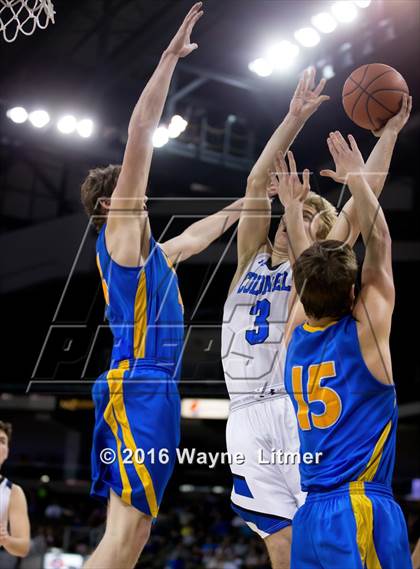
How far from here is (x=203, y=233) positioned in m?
4.48

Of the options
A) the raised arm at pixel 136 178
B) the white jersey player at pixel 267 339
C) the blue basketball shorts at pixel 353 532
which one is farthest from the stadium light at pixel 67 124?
the blue basketball shorts at pixel 353 532

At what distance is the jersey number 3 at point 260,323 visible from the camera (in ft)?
13.5

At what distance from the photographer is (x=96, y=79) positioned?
645 centimetres

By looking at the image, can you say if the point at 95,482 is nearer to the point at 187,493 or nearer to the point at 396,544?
the point at 396,544

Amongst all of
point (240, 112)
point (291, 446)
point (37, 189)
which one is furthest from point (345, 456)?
point (37, 189)

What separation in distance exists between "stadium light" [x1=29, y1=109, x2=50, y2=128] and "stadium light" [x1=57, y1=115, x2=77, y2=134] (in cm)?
14

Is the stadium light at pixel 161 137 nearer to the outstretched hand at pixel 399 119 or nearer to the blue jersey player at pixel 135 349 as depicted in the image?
the blue jersey player at pixel 135 349

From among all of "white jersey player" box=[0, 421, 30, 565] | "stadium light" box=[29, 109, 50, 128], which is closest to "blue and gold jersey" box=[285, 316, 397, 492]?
"white jersey player" box=[0, 421, 30, 565]

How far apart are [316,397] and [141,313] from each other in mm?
1137

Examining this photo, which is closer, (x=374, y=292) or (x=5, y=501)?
(x=374, y=292)

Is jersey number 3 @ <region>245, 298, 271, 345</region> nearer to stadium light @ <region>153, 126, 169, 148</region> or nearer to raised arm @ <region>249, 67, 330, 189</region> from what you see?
raised arm @ <region>249, 67, 330, 189</region>

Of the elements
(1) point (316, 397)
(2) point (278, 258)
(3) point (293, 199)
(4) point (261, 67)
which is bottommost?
(1) point (316, 397)

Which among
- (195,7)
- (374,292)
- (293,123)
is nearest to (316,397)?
(374,292)

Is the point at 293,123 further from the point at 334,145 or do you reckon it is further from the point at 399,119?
the point at 399,119
